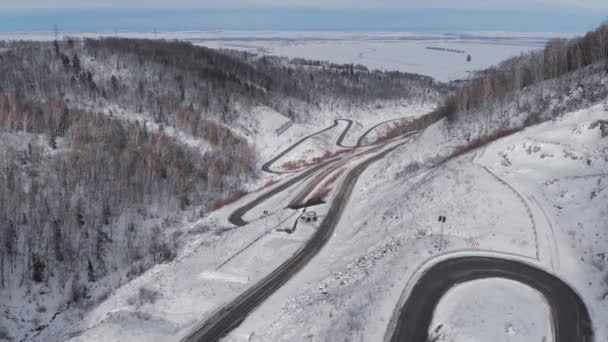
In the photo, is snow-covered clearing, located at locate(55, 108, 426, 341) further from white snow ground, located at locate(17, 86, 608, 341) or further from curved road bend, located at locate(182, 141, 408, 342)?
curved road bend, located at locate(182, 141, 408, 342)

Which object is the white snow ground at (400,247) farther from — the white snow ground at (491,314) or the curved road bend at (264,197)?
the curved road bend at (264,197)

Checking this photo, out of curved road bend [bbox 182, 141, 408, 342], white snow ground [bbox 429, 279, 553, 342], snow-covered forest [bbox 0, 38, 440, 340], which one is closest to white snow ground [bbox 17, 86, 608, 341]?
white snow ground [bbox 429, 279, 553, 342]

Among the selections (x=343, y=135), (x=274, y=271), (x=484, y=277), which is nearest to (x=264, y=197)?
(x=274, y=271)

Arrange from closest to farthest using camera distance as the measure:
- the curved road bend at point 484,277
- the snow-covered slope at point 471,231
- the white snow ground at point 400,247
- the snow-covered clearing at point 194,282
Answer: the curved road bend at point 484,277
the snow-covered slope at point 471,231
the white snow ground at point 400,247
the snow-covered clearing at point 194,282

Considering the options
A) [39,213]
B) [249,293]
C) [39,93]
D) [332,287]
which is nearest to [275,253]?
[249,293]

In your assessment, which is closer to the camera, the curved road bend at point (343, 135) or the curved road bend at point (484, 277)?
the curved road bend at point (484, 277)

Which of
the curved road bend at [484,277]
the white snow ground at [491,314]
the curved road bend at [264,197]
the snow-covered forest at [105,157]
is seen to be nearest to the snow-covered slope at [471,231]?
the white snow ground at [491,314]
